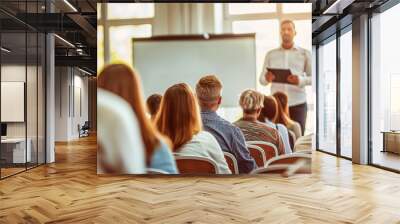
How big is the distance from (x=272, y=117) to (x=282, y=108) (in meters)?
0.23

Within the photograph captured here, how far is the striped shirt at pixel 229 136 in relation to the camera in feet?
22.0

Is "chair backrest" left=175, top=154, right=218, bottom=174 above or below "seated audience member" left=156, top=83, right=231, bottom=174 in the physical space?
below

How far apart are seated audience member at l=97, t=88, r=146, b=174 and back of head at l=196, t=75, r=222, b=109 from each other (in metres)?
1.16

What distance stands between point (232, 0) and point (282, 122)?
3.29m

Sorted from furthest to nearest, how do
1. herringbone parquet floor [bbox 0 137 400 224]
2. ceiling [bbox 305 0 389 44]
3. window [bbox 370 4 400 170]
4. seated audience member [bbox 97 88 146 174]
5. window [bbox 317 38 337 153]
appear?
window [bbox 317 38 337 153] → window [bbox 370 4 400 170] → ceiling [bbox 305 0 389 44] → seated audience member [bbox 97 88 146 174] → herringbone parquet floor [bbox 0 137 400 224]

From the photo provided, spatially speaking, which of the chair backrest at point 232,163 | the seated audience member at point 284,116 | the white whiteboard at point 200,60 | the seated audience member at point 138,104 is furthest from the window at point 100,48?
the seated audience member at point 284,116

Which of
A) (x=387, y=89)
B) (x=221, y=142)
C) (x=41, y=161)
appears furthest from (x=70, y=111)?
(x=387, y=89)

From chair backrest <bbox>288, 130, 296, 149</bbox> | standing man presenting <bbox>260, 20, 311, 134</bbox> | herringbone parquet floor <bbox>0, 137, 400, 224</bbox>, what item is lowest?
herringbone parquet floor <bbox>0, 137, 400, 224</bbox>

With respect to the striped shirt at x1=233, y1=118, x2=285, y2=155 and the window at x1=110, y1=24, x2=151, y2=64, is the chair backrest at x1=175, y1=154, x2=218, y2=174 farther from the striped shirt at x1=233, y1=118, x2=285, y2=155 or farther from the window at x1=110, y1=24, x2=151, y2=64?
the window at x1=110, y1=24, x2=151, y2=64

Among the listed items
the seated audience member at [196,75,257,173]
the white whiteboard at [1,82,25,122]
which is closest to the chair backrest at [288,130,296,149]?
the seated audience member at [196,75,257,173]

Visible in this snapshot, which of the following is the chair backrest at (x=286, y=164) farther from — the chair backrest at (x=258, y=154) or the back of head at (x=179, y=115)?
the back of head at (x=179, y=115)

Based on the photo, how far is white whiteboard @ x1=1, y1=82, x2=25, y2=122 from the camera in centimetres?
670

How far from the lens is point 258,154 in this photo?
673 cm

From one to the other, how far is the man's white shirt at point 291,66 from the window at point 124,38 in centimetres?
214
